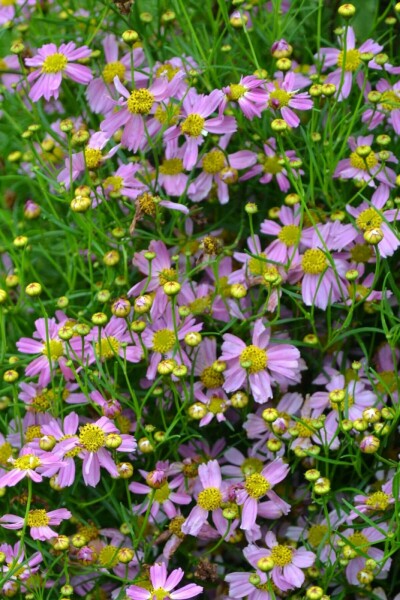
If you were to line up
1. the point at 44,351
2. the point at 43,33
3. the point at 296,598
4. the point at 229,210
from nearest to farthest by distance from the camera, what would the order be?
the point at 296,598 → the point at 44,351 → the point at 229,210 → the point at 43,33

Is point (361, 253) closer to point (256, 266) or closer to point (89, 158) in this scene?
point (256, 266)

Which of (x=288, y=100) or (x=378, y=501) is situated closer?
(x=378, y=501)

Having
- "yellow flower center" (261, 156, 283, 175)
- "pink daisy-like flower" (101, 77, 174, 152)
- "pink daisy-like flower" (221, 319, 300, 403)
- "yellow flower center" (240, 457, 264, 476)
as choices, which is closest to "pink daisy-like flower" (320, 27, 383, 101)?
"yellow flower center" (261, 156, 283, 175)

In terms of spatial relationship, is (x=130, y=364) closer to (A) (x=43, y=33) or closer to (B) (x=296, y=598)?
(B) (x=296, y=598)

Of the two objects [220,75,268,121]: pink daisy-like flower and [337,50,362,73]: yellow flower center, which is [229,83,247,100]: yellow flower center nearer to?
[220,75,268,121]: pink daisy-like flower

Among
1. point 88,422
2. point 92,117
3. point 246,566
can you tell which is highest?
point 92,117

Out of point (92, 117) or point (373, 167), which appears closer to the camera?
point (373, 167)

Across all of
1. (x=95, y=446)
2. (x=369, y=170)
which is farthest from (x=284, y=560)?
(x=369, y=170)

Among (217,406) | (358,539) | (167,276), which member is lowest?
(358,539)

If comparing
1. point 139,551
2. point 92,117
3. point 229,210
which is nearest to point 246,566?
point 139,551
